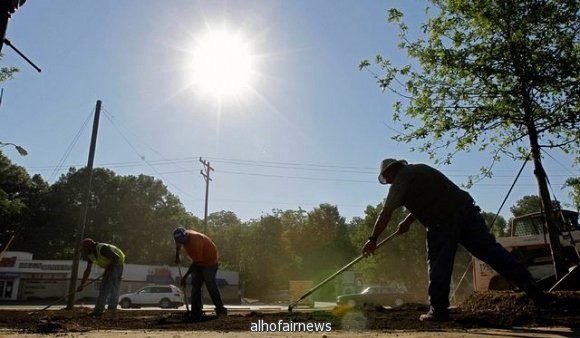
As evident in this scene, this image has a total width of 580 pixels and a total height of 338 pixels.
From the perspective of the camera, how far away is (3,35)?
3.14 meters

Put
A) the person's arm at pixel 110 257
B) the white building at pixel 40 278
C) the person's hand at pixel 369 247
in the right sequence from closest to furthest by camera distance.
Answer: the person's hand at pixel 369 247 < the person's arm at pixel 110 257 < the white building at pixel 40 278

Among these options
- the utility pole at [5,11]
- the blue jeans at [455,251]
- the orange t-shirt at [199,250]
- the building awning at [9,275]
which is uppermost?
the utility pole at [5,11]

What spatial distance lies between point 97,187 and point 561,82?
5990 centimetres

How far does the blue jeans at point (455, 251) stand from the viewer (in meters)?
4.01

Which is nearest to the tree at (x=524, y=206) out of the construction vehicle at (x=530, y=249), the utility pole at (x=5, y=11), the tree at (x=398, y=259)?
the tree at (x=398, y=259)

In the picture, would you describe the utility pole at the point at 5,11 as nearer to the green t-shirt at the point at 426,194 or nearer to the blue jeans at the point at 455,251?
the green t-shirt at the point at 426,194

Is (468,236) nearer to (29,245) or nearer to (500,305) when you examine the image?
(500,305)

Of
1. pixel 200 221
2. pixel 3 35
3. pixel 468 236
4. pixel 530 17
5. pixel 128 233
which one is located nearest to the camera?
pixel 3 35

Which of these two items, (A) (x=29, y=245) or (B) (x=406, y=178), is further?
(A) (x=29, y=245)

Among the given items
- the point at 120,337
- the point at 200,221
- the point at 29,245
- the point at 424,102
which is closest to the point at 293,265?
the point at 200,221

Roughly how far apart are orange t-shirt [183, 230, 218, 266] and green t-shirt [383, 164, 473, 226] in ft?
12.7

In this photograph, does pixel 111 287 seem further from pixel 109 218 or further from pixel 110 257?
pixel 109 218

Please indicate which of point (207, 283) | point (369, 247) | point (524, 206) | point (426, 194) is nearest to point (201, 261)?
point (207, 283)

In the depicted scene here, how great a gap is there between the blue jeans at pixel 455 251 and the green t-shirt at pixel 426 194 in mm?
82
